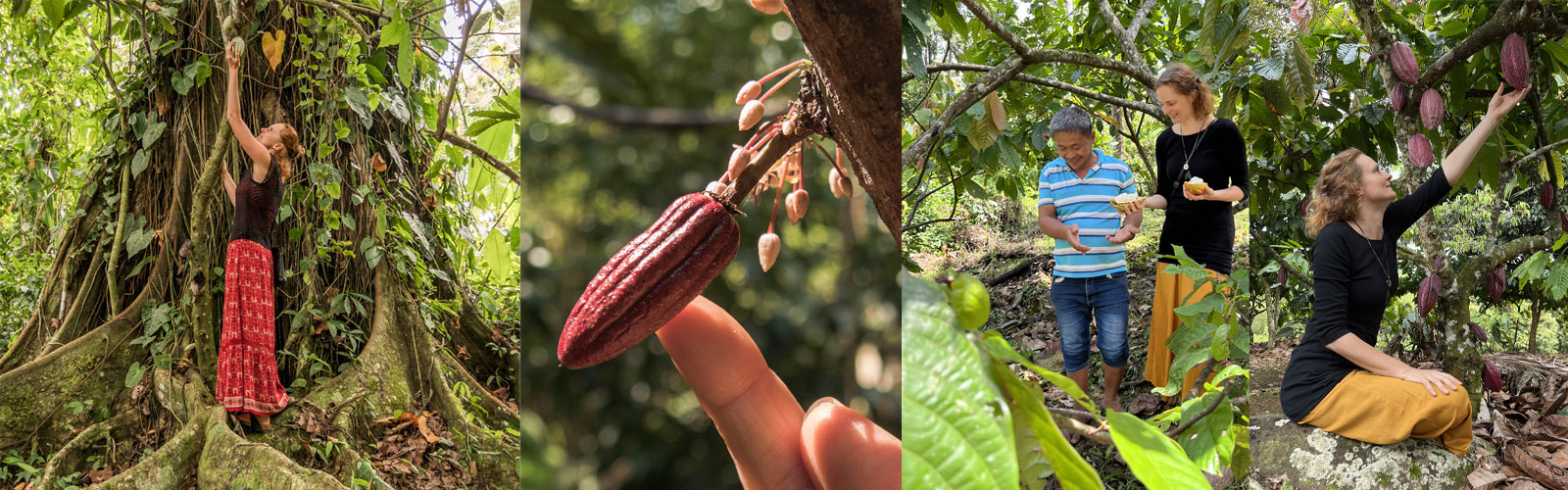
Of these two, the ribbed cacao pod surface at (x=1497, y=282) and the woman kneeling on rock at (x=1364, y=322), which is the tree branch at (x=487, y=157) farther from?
the ribbed cacao pod surface at (x=1497, y=282)

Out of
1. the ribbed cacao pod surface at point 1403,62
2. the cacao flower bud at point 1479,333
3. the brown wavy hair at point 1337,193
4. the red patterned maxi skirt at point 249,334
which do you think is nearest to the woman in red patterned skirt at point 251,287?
the red patterned maxi skirt at point 249,334

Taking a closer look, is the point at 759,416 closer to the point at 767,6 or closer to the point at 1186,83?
the point at 767,6

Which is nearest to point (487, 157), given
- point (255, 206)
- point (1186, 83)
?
point (255, 206)

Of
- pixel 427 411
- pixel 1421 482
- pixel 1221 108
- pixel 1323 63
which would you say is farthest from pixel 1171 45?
pixel 427 411

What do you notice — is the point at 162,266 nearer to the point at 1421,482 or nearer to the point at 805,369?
the point at 805,369

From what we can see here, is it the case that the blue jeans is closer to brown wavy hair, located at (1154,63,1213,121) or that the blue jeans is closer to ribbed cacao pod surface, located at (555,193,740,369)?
brown wavy hair, located at (1154,63,1213,121)

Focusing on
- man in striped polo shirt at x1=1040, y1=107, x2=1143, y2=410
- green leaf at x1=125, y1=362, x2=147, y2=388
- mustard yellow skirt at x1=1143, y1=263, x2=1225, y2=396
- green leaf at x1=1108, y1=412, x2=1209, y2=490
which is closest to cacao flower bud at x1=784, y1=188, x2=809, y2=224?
green leaf at x1=1108, y1=412, x2=1209, y2=490
